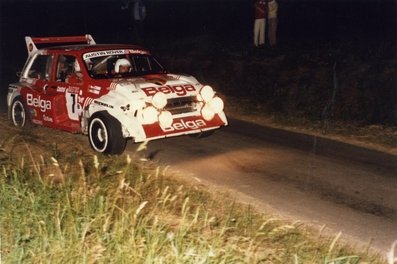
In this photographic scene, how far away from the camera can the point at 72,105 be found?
8.09 metres

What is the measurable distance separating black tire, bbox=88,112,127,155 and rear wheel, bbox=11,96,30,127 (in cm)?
204

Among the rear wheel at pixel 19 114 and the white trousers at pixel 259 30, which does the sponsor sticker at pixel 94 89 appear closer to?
the rear wheel at pixel 19 114

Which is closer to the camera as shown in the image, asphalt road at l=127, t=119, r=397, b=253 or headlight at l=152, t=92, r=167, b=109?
asphalt road at l=127, t=119, r=397, b=253

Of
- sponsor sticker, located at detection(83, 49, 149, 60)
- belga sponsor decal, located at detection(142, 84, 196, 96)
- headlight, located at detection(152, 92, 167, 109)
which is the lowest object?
headlight, located at detection(152, 92, 167, 109)

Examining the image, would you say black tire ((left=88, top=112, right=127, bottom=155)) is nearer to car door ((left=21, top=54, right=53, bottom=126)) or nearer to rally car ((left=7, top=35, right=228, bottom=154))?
rally car ((left=7, top=35, right=228, bottom=154))

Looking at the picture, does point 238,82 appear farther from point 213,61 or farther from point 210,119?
point 210,119

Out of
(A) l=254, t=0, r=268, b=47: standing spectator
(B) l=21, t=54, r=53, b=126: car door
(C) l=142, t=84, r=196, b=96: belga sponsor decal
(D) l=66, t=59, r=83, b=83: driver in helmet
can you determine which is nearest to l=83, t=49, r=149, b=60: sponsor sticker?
(D) l=66, t=59, r=83, b=83: driver in helmet

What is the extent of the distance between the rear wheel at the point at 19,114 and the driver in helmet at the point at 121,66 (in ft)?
6.70

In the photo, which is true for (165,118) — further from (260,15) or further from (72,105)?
(260,15)

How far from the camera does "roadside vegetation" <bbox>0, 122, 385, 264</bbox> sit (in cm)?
380

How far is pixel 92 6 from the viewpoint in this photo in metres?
32.5

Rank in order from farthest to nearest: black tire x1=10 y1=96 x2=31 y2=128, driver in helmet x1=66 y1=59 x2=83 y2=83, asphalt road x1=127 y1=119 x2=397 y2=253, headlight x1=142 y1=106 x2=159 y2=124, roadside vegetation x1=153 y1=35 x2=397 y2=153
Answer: roadside vegetation x1=153 y1=35 x2=397 y2=153, black tire x1=10 y1=96 x2=31 y2=128, driver in helmet x1=66 y1=59 x2=83 y2=83, headlight x1=142 y1=106 x2=159 y2=124, asphalt road x1=127 y1=119 x2=397 y2=253

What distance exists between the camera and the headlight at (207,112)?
772 centimetres

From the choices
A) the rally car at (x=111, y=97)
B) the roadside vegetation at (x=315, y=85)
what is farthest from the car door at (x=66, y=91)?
the roadside vegetation at (x=315, y=85)
